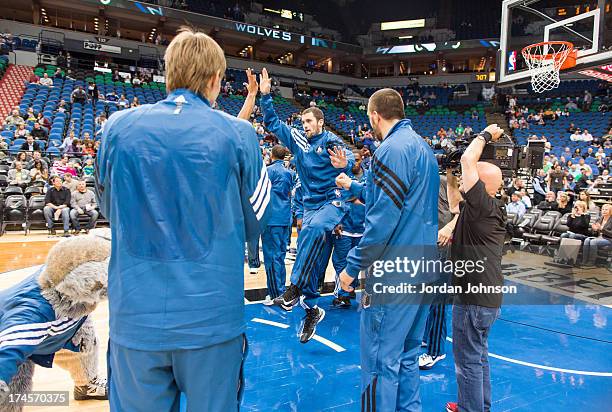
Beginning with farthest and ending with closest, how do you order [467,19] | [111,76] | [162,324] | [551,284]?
1. [467,19]
2. [111,76]
3. [551,284]
4. [162,324]

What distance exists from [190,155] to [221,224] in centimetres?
24

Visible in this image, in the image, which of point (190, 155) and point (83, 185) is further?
point (83, 185)

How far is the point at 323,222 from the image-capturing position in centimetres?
400

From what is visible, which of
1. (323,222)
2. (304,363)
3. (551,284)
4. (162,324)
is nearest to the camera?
(162,324)

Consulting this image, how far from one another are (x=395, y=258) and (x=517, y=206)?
9435 mm

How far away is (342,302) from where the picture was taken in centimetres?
535

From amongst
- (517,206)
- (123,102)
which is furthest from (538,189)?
(123,102)

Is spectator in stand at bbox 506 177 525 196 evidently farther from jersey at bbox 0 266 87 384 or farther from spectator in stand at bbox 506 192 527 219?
jersey at bbox 0 266 87 384

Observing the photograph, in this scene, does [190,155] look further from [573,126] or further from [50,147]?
[573,126]

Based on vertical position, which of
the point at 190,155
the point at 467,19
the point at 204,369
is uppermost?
the point at 467,19

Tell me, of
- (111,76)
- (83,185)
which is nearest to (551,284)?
(83,185)

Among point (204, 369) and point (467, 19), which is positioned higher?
point (467, 19)

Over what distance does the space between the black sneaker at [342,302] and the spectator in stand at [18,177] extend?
30.1ft

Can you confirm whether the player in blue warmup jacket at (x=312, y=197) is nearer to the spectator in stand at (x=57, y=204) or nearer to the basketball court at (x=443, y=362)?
the basketball court at (x=443, y=362)
